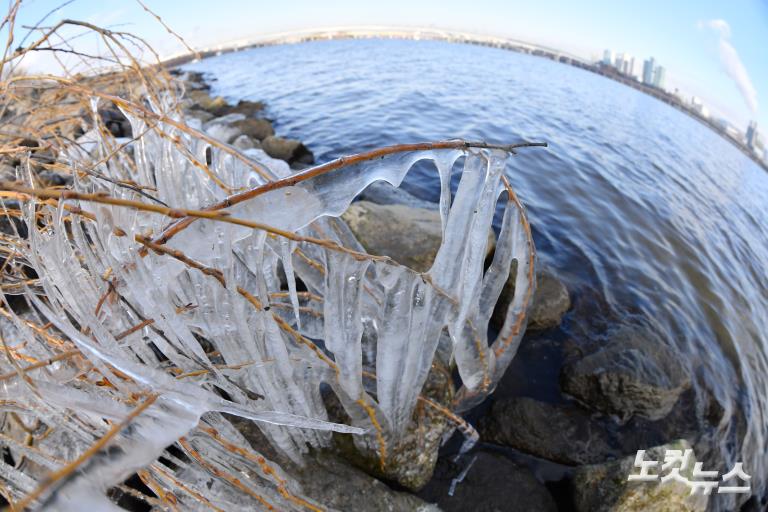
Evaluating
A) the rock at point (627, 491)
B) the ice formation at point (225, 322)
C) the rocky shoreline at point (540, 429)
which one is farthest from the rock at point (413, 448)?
the rock at point (627, 491)

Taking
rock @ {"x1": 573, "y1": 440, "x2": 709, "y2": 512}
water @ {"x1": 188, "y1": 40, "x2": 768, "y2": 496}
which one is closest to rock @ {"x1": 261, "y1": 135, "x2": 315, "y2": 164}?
water @ {"x1": 188, "y1": 40, "x2": 768, "y2": 496}

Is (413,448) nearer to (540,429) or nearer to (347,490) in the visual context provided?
(347,490)

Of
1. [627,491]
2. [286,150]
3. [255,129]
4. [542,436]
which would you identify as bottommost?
[542,436]

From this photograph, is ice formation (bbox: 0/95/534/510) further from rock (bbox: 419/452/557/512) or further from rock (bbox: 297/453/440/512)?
rock (bbox: 419/452/557/512)

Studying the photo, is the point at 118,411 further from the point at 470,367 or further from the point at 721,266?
the point at 721,266

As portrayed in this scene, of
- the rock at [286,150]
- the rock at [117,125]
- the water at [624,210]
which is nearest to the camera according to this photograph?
the water at [624,210]

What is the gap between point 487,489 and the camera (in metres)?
2.92

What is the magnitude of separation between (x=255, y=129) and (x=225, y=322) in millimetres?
10204

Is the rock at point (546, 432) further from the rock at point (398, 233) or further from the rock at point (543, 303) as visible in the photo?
the rock at point (398, 233)

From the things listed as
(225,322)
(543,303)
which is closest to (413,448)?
(225,322)

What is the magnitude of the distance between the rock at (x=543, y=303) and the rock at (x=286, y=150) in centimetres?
634

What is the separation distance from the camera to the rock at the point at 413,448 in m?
2.52

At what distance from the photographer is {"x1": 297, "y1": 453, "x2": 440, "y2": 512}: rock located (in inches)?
88.7

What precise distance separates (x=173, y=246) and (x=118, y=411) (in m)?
0.53
